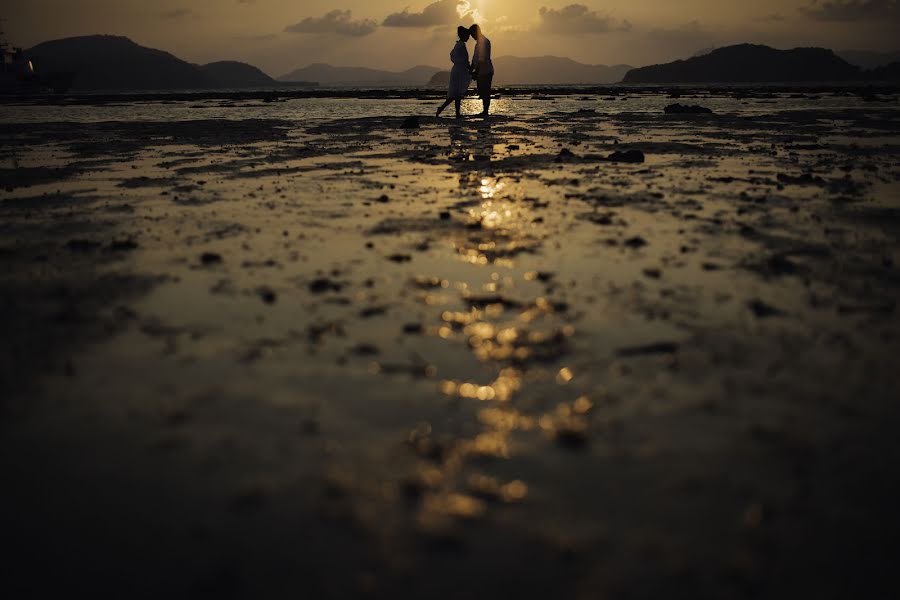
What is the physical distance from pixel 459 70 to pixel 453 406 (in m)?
24.9

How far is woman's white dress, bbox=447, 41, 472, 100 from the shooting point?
25516 mm

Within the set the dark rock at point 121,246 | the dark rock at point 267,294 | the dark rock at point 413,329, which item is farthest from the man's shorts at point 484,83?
the dark rock at point 413,329

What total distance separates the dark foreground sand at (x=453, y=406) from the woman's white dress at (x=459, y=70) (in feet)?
64.3

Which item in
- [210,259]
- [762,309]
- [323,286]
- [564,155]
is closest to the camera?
[762,309]

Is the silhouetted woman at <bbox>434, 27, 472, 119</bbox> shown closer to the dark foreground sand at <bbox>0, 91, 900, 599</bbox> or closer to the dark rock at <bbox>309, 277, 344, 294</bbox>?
the dark foreground sand at <bbox>0, 91, 900, 599</bbox>

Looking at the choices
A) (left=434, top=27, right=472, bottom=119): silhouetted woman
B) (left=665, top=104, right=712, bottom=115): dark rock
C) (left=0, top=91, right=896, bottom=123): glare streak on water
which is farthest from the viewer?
(left=0, top=91, right=896, bottom=123): glare streak on water

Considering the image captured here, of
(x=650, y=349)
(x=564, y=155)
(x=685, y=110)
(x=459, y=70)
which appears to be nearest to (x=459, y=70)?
(x=459, y=70)

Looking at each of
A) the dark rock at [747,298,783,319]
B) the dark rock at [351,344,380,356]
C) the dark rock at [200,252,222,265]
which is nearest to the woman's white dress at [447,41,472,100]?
the dark rock at [200,252,222,265]

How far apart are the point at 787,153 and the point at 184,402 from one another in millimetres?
16775

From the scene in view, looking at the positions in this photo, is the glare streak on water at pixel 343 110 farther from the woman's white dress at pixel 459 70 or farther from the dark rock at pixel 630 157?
the dark rock at pixel 630 157

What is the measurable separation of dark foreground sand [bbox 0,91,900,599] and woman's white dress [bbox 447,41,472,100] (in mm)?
19604

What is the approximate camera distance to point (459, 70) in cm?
2581

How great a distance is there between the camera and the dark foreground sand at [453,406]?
2.25 metres

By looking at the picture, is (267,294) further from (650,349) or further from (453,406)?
(650,349)
